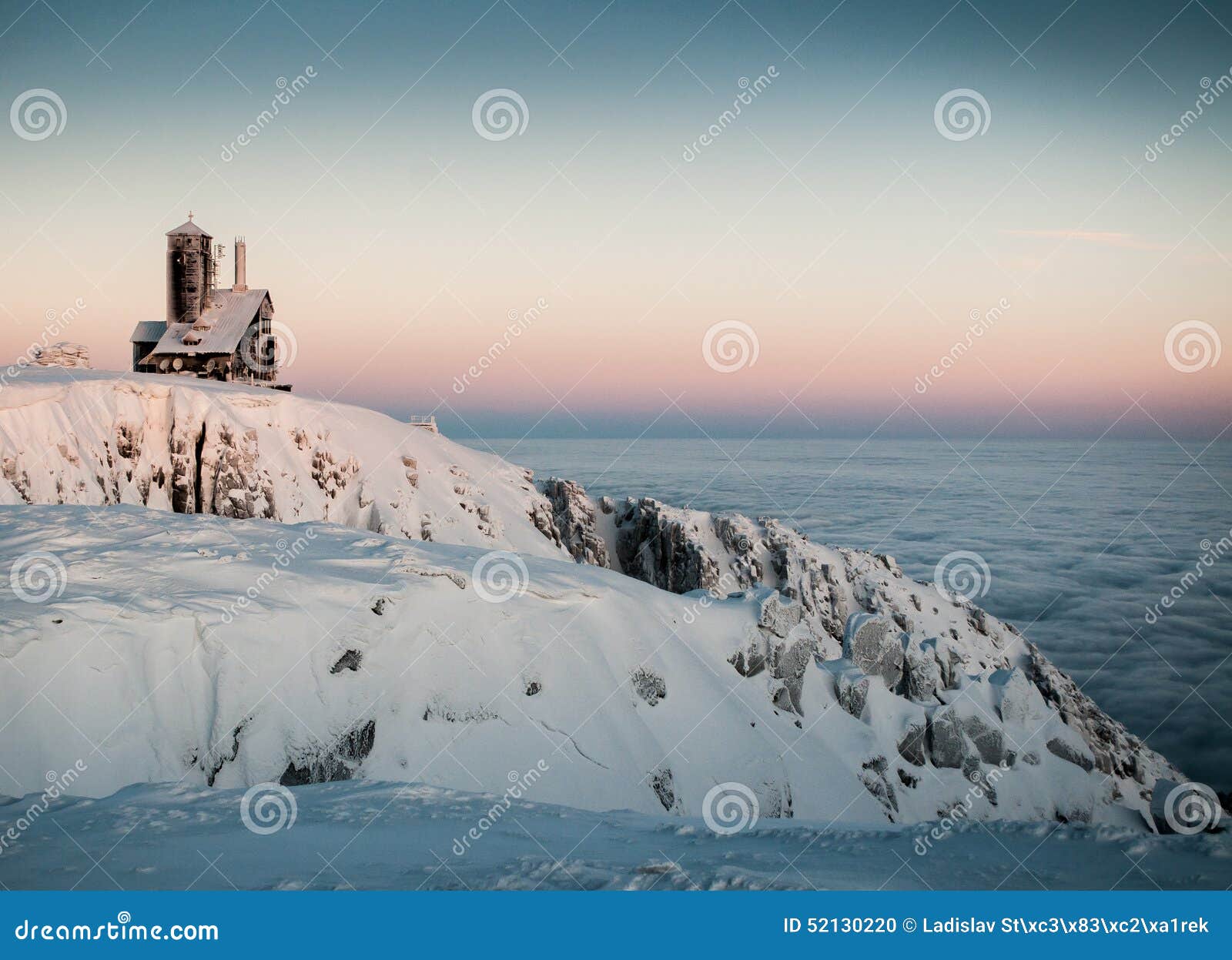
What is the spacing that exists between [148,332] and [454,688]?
144 ft

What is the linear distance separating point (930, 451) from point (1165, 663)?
141 m

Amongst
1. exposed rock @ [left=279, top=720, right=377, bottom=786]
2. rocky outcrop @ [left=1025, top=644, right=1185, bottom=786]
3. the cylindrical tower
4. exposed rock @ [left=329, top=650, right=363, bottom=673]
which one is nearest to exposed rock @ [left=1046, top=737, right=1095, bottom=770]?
rocky outcrop @ [left=1025, top=644, right=1185, bottom=786]

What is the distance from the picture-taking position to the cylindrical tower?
1841 inches

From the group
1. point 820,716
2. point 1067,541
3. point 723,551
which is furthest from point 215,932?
point 1067,541

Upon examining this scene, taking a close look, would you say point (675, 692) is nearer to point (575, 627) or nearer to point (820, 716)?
point (575, 627)

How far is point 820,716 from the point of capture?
691 inches

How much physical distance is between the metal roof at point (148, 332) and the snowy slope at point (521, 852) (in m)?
45.6

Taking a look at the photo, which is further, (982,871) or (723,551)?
(723,551)

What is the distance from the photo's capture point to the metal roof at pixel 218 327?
4500cm
